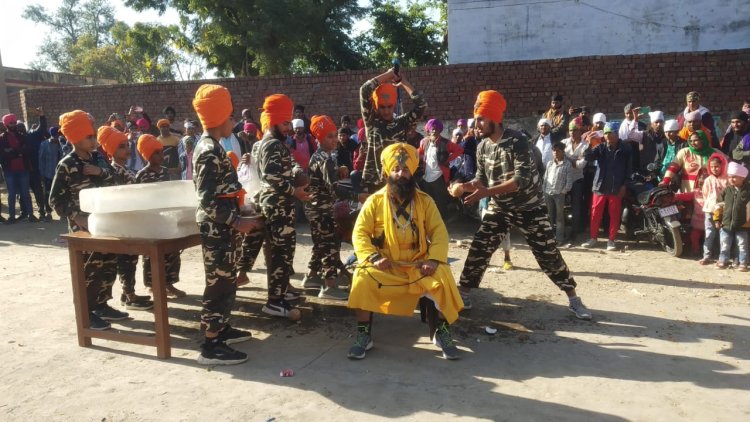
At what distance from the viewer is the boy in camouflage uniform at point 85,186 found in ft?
17.2

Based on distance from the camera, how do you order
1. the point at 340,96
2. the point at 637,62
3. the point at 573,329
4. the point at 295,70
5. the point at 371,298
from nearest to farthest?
the point at 371,298 < the point at 573,329 < the point at 637,62 < the point at 340,96 < the point at 295,70

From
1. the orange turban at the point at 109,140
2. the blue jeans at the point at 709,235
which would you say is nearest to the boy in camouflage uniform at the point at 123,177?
the orange turban at the point at 109,140

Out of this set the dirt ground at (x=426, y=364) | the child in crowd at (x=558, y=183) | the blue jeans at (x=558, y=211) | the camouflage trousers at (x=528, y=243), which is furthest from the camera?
the blue jeans at (x=558, y=211)

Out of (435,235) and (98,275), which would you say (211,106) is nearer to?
(435,235)

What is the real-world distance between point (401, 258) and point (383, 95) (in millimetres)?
1759

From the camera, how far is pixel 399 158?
4574 mm

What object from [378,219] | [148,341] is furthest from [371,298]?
[148,341]

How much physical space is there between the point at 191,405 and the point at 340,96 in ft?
33.6

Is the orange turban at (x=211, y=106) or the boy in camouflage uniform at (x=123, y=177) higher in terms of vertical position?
the orange turban at (x=211, y=106)

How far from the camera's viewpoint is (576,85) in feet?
37.7

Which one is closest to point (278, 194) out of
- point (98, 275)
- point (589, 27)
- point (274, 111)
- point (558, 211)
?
point (274, 111)

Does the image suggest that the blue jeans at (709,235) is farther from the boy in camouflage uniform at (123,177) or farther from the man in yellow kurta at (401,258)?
the boy in camouflage uniform at (123,177)

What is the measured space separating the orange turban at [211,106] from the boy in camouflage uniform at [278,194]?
0.77m

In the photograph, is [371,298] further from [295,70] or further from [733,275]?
[295,70]
